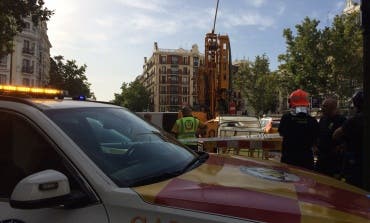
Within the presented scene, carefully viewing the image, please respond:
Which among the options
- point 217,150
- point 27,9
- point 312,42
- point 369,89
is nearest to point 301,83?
point 312,42

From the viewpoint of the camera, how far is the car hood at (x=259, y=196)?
7.65 feet

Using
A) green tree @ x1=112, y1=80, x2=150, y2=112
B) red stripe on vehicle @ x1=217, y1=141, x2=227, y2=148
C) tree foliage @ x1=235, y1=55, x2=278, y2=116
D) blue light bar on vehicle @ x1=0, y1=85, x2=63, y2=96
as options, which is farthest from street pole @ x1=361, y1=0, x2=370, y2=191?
green tree @ x1=112, y1=80, x2=150, y2=112

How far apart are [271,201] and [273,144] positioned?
7256mm

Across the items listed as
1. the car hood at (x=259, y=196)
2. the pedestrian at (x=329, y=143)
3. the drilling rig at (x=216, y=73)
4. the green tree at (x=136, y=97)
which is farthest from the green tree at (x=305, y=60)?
the green tree at (x=136, y=97)

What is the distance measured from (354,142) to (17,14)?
44.9 ft

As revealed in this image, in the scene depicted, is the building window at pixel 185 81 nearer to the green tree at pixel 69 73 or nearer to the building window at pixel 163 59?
the building window at pixel 163 59

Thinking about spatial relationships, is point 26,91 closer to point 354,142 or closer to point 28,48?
point 354,142

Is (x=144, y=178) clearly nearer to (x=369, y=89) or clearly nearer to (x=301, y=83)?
(x=369, y=89)

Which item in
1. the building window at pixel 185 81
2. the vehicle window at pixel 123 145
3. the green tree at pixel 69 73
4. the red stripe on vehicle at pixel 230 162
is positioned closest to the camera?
the vehicle window at pixel 123 145

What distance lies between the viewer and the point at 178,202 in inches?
95.1

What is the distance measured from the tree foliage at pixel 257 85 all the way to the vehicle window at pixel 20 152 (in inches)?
3186

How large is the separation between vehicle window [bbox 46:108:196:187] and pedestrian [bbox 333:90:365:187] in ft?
7.35

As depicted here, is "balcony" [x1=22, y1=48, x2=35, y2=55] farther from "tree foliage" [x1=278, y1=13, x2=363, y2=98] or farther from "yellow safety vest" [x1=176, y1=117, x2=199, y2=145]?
"yellow safety vest" [x1=176, y1=117, x2=199, y2=145]

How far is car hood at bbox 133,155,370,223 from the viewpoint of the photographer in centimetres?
233
